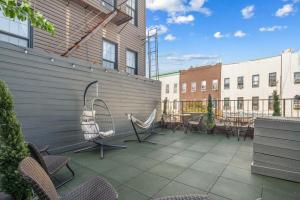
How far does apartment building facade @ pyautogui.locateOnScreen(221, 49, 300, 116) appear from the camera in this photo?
1412 cm

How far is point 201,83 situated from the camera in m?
19.5

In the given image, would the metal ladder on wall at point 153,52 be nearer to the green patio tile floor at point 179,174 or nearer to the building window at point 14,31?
the green patio tile floor at point 179,174

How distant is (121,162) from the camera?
3.36 meters

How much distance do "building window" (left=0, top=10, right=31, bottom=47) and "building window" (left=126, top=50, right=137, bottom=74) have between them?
3.73 metres

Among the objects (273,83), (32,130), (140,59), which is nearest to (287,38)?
(273,83)

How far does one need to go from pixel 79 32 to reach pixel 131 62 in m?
2.64

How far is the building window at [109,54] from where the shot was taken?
649 centimetres

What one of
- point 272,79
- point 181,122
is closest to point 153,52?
point 181,122

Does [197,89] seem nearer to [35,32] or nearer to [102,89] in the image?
[102,89]

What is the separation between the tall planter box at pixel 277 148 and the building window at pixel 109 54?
17.4 ft

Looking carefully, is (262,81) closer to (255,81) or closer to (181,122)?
(255,81)

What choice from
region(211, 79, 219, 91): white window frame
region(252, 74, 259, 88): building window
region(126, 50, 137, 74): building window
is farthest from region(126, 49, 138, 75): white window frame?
region(252, 74, 259, 88): building window

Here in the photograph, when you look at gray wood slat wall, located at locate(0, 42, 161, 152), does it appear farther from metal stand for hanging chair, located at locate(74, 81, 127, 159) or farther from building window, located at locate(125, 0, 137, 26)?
building window, located at locate(125, 0, 137, 26)

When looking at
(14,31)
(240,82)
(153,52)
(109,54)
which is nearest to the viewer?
(14,31)
